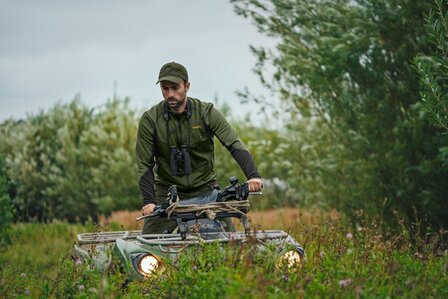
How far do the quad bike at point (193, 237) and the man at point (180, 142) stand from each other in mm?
664

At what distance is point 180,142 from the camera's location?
309 inches

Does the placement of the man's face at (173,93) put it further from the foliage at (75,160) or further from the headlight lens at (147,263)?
the foliage at (75,160)

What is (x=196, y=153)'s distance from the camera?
7.96 metres

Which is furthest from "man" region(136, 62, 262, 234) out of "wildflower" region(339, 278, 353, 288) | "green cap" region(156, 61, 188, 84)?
"wildflower" region(339, 278, 353, 288)

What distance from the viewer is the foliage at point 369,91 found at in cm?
1213

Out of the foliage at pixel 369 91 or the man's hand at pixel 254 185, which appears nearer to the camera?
the man's hand at pixel 254 185

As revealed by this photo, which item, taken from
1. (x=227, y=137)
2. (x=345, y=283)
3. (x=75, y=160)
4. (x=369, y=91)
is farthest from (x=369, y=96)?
(x=75, y=160)

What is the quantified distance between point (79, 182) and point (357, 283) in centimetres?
2001

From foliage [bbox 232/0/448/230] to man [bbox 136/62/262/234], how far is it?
162 inches

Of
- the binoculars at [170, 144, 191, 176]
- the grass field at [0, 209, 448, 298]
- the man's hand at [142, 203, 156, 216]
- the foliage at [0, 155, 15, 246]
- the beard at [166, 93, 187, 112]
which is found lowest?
the foliage at [0, 155, 15, 246]

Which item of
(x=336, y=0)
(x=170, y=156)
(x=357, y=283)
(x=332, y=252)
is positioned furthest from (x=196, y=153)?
(x=336, y=0)

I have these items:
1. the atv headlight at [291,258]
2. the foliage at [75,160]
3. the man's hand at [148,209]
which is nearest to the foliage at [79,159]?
the foliage at [75,160]

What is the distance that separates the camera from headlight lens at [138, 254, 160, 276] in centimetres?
643

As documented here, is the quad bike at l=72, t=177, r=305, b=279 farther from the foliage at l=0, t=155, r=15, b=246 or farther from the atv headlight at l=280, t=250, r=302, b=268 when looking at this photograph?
the foliage at l=0, t=155, r=15, b=246
